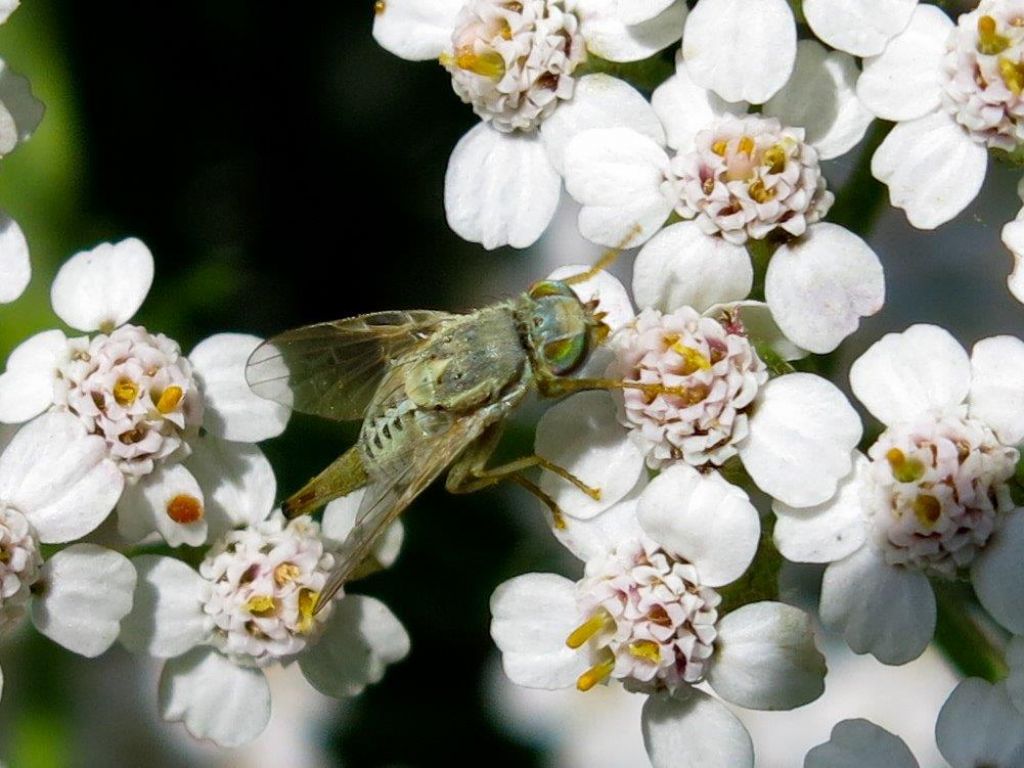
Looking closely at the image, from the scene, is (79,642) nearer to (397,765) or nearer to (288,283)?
(397,765)

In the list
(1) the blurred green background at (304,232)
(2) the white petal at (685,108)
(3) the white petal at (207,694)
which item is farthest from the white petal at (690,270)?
(3) the white petal at (207,694)

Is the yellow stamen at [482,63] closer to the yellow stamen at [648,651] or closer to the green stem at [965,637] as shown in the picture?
the yellow stamen at [648,651]

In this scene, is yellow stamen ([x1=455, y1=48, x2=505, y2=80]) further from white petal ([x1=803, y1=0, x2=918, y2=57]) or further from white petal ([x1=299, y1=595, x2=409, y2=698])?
white petal ([x1=299, y1=595, x2=409, y2=698])

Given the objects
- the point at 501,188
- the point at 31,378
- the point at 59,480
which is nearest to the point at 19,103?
the point at 31,378

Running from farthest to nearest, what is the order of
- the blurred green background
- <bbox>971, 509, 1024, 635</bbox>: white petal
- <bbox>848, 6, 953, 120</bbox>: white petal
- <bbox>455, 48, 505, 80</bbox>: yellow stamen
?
the blurred green background
<bbox>455, 48, 505, 80</bbox>: yellow stamen
<bbox>848, 6, 953, 120</bbox>: white petal
<bbox>971, 509, 1024, 635</bbox>: white petal

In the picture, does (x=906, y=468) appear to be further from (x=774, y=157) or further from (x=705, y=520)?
(x=774, y=157)

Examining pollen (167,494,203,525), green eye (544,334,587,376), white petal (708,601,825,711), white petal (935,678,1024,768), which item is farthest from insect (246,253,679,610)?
white petal (935,678,1024,768)

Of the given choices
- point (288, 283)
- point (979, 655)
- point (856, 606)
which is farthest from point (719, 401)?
point (288, 283)
